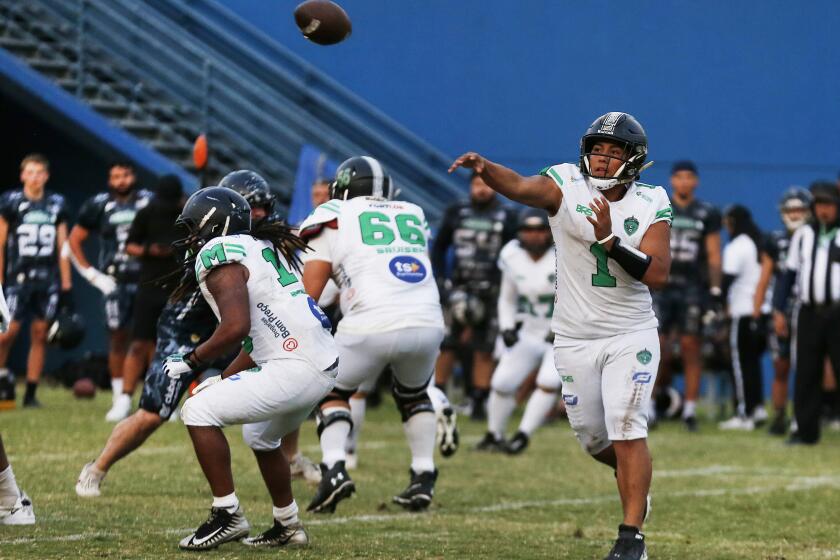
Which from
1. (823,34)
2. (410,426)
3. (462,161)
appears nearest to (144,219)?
(410,426)

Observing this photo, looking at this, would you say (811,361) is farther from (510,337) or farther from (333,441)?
(333,441)

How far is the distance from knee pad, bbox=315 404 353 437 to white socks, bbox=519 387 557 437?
3.05 metres

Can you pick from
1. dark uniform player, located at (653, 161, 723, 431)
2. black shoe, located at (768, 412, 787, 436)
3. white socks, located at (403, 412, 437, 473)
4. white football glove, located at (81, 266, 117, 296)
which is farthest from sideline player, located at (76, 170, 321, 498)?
black shoe, located at (768, 412, 787, 436)

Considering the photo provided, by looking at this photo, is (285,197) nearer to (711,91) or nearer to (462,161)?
(711,91)

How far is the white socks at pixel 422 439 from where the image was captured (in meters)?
8.59

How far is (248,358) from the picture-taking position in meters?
6.79

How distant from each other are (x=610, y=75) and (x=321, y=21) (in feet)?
40.6

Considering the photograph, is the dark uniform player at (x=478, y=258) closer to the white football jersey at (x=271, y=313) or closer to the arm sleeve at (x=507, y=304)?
the arm sleeve at (x=507, y=304)

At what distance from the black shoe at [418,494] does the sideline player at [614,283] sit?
1.84m

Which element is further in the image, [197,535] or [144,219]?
[144,219]

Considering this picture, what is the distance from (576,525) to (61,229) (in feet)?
23.1

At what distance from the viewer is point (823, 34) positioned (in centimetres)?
1948

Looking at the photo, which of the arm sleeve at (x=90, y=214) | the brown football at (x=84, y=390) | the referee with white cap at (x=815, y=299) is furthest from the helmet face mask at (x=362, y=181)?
the brown football at (x=84, y=390)

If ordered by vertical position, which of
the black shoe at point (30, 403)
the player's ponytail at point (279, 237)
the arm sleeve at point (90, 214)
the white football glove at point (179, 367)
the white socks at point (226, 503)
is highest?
the arm sleeve at point (90, 214)
